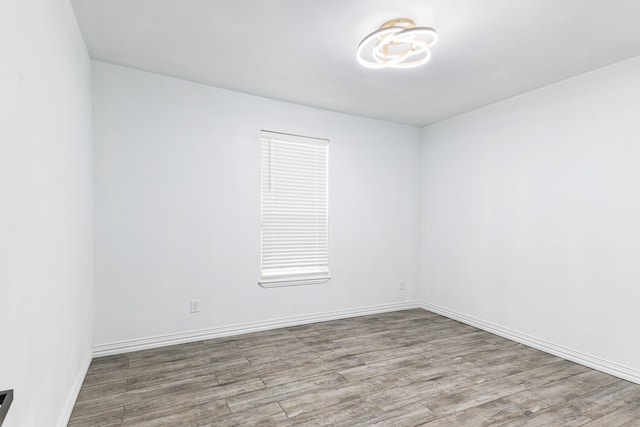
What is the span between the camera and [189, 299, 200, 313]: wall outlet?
331 cm

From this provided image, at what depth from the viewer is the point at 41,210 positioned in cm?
155

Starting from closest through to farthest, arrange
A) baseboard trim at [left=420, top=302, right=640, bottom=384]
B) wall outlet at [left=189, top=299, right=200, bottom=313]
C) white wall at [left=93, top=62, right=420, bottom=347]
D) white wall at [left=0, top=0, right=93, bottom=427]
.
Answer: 1. white wall at [left=0, top=0, right=93, bottom=427]
2. baseboard trim at [left=420, top=302, right=640, bottom=384]
3. white wall at [left=93, top=62, right=420, bottom=347]
4. wall outlet at [left=189, top=299, right=200, bottom=313]

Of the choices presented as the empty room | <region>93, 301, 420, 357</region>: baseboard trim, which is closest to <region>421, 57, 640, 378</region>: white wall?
the empty room

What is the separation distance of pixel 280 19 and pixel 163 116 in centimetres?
161

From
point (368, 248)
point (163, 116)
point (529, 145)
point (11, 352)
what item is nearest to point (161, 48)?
point (163, 116)

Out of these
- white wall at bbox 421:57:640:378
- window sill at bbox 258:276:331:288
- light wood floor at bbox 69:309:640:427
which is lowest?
light wood floor at bbox 69:309:640:427

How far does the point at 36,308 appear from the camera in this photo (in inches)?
58.3

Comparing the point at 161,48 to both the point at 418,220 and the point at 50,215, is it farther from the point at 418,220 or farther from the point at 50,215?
the point at 418,220

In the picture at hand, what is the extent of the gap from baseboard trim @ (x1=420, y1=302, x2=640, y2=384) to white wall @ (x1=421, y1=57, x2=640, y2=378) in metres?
0.04

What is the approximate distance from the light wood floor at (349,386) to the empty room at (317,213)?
0.07 feet

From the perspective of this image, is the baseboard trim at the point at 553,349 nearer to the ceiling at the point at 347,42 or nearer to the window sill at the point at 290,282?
the window sill at the point at 290,282

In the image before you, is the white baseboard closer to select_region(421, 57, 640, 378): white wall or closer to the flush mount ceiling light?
the flush mount ceiling light

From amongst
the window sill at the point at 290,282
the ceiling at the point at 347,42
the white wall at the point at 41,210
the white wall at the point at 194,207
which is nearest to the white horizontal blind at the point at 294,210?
the window sill at the point at 290,282

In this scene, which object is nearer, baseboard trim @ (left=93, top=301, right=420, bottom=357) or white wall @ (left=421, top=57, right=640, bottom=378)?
white wall @ (left=421, top=57, right=640, bottom=378)
